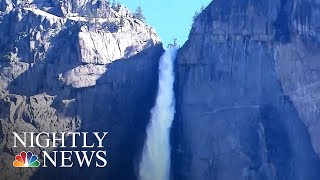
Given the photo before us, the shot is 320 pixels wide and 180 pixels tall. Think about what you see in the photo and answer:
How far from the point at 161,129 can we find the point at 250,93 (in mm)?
7517

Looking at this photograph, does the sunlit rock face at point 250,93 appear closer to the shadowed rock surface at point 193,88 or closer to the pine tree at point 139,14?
the shadowed rock surface at point 193,88

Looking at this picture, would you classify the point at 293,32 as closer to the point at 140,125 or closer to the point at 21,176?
the point at 140,125

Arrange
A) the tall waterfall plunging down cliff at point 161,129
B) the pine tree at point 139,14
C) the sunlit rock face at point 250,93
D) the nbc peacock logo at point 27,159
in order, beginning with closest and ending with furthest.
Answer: the nbc peacock logo at point 27,159 < the sunlit rock face at point 250,93 < the tall waterfall plunging down cliff at point 161,129 < the pine tree at point 139,14

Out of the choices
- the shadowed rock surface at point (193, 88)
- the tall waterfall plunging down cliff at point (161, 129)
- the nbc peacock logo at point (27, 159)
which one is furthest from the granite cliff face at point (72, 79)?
the tall waterfall plunging down cliff at point (161, 129)

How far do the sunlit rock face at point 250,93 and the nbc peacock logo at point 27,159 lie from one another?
408 inches

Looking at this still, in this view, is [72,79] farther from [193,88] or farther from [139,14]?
[139,14]

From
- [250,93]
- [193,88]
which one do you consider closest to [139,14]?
[193,88]

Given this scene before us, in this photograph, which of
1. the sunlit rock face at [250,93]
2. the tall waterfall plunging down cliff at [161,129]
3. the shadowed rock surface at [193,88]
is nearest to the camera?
the sunlit rock face at [250,93]

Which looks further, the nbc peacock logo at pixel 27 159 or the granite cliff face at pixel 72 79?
the granite cliff face at pixel 72 79

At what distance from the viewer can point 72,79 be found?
48562 millimetres

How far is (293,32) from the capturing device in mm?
47938

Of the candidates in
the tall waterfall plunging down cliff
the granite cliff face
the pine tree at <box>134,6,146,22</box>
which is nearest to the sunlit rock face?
the tall waterfall plunging down cliff

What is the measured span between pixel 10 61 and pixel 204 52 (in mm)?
14735

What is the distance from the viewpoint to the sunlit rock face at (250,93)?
4669 centimetres
